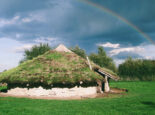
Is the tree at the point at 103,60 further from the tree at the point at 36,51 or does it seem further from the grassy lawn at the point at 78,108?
the grassy lawn at the point at 78,108

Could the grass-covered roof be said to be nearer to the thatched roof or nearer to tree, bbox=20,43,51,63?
the thatched roof

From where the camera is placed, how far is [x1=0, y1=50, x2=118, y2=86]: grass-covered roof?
57.2 ft

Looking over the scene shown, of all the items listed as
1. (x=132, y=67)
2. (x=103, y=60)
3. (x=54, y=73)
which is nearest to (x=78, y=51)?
(x=103, y=60)

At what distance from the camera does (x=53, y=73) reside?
18.3 meters

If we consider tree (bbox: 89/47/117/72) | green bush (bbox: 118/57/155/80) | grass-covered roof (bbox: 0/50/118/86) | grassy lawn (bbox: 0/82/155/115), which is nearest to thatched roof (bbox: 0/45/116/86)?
grass-covered roof (bbox: 0/50/118/86)

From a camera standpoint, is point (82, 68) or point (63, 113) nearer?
point (63, 113)

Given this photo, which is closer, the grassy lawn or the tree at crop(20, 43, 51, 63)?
the grassy lawn

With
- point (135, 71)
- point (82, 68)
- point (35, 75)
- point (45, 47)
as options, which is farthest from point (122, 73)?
point (35, 75)

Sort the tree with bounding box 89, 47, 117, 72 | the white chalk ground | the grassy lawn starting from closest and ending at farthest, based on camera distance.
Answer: the grassy lawn, the white chalk ground, the tree with bounding box 89, 47, 117, 72

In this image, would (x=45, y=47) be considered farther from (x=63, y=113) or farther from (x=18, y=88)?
(x=63, y=113)

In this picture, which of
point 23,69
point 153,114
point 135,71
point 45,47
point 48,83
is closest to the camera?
point 153,114

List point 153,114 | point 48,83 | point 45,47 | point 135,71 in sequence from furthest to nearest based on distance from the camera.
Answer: point 45,47
point 135,71
point 48,83
point 153,114

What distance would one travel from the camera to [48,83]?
672 inches

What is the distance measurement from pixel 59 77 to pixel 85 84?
2731mm
